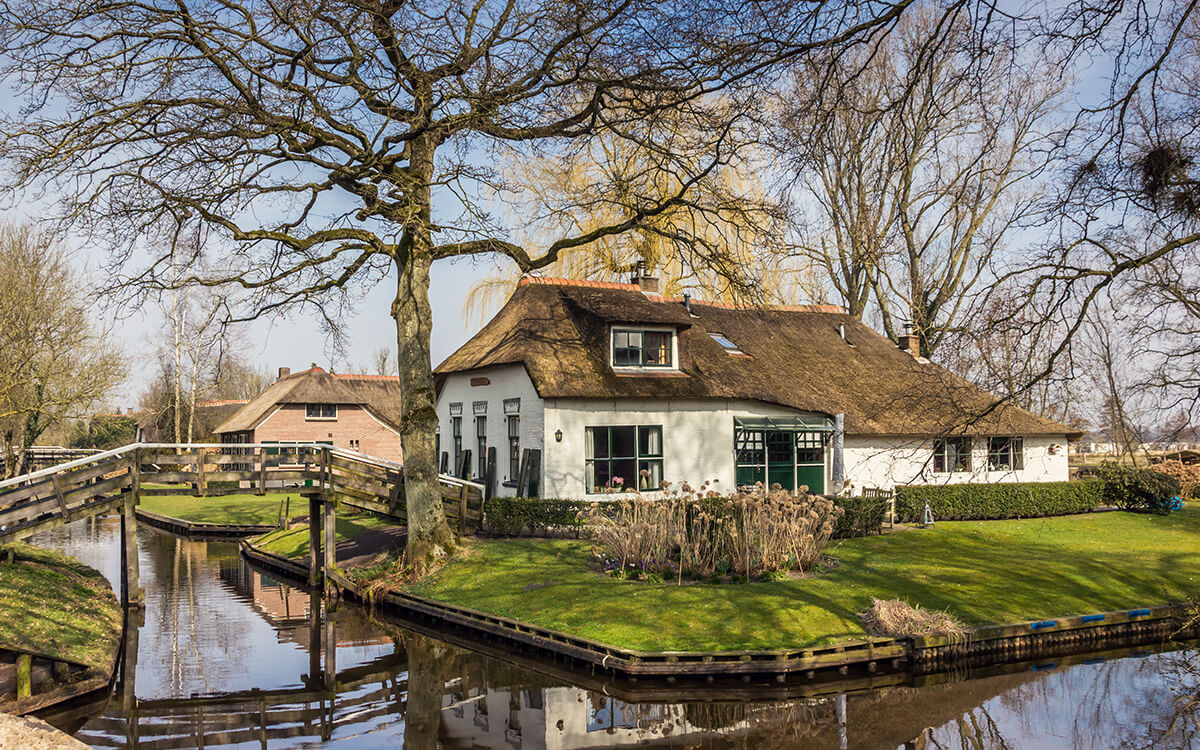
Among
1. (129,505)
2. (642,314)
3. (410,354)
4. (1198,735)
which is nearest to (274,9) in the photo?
(410,354)

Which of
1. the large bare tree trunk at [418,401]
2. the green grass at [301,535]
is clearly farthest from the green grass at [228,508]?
the large bare tree trunk at [418,401]

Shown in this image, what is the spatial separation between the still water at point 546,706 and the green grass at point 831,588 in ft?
3.68

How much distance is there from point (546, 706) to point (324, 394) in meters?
39.5

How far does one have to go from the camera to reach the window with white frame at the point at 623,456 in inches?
906

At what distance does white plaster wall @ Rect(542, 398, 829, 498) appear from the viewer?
22.7 m

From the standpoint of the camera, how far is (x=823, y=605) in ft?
47.6

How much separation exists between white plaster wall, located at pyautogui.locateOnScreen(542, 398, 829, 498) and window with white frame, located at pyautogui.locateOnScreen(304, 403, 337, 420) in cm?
2959

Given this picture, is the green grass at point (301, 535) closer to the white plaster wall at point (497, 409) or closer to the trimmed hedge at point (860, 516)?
the white plaster wall at point (497, 409)

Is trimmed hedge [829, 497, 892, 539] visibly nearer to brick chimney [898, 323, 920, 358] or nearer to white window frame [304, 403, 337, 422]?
brick chimney [898, 323, 920, 358]

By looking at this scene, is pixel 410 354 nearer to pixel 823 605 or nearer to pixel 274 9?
pixel 274 9

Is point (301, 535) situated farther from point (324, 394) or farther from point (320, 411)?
point (320, 411)

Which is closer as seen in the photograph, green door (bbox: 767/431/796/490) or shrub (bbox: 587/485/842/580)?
shrub (bbox: 587/485/842/580)

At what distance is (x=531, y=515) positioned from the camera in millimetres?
21312

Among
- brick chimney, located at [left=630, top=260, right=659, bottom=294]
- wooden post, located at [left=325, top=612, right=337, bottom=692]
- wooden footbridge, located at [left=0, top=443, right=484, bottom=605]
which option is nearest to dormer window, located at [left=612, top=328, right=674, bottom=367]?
brick chimney, located at [left=630, top=260, right=659, bottom=294]
